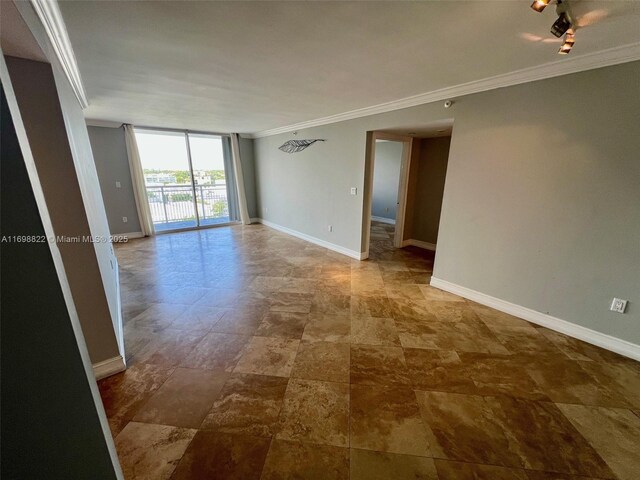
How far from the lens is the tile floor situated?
4.34ft

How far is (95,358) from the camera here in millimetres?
1818

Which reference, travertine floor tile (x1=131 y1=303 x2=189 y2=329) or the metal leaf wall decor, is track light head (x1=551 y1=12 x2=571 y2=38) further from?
travertine floor tile (x1=131 y1=303 x2=189 y2=329)

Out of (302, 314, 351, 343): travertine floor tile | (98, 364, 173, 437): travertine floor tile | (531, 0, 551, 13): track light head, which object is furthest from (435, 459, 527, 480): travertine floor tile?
(531, 0, 551, 13): track light head

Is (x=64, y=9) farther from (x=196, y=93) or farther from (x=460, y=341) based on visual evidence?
(x=460, y=341)

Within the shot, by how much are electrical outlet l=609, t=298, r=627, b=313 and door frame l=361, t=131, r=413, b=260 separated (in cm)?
276

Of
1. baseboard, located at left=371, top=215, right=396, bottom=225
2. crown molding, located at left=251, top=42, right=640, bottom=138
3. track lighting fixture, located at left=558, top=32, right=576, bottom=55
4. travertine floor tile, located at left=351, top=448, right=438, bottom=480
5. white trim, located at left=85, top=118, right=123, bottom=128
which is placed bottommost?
travertine floor tile, located at left=351, top=448, right=438, bottom=480

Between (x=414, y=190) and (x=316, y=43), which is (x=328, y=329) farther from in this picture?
(x=414, y=190)

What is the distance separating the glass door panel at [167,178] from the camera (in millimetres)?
5766

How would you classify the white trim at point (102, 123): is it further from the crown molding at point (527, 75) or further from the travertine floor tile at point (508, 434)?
the travertine floor tile at point (508, 434)

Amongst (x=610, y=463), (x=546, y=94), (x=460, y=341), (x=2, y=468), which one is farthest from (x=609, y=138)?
(x=2, y=468)

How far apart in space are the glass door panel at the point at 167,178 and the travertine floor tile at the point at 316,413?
6.04 m

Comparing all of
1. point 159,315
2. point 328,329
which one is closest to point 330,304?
point 328,329

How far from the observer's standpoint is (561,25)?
1.44 m

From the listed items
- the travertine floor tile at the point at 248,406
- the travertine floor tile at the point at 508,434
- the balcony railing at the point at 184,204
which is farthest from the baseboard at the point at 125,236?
the travertine floor tile at the point at 508,434
